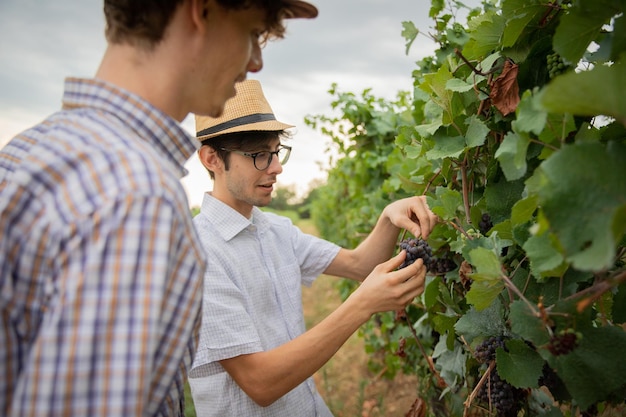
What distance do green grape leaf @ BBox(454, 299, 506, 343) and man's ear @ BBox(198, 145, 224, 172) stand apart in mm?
1628

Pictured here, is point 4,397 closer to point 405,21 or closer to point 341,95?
point 405,21

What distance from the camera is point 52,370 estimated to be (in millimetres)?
840

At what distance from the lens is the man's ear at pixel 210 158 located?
2689 millimetres

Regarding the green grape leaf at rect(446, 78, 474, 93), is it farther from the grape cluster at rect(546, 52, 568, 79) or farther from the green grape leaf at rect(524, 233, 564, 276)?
the green grape leaf at rect(524, 233, 564, 276)

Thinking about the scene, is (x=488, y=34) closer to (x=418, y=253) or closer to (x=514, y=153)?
(x=514, y=153)

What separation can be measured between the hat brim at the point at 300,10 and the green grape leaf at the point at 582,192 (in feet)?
3.02

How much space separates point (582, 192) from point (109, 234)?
0.89 meters

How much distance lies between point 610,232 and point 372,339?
17.1 feet

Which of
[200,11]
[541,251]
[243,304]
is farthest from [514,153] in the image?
[243,304]

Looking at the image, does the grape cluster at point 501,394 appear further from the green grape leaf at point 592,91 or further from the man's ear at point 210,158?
the man's ear at point 210,158

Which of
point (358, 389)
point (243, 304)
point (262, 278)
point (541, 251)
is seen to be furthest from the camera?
point (358, 389)

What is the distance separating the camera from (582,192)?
0.87 meters

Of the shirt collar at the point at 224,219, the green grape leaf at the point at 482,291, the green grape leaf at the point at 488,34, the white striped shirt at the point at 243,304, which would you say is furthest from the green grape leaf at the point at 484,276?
the shirt collar at the point at 224,219

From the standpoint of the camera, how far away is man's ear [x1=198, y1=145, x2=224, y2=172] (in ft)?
8.82
